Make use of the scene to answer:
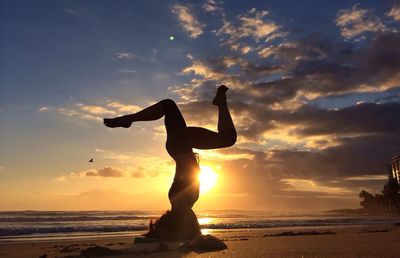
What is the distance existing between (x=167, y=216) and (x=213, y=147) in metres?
1.91

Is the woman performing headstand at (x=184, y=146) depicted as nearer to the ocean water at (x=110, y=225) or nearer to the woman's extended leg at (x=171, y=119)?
the woman's extended leg at (x=171, y=119)

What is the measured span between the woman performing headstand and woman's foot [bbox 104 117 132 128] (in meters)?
0.32

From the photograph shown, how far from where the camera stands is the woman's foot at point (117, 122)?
866cm

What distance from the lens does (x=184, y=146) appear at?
8.95 metres

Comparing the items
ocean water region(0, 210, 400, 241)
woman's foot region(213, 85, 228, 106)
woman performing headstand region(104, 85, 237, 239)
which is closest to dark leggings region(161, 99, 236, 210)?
woman performing headstand region(104, 85, 237, 239)

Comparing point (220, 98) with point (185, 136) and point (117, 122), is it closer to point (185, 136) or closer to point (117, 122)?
point (185, 136)

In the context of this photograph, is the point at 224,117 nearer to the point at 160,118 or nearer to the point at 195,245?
the point at 160,118

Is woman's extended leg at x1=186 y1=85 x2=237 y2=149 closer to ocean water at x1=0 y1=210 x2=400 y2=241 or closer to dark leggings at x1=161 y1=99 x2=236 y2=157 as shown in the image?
dark leggings at x1=161 y1=99 x2=236 y2=157

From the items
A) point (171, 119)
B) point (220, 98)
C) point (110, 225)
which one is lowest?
point (110, 225)

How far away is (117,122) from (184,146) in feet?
5.15

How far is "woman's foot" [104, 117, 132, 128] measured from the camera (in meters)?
8.66

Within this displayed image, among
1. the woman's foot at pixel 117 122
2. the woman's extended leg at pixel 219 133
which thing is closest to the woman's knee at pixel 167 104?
the woman's extended leg at pixel 219 133

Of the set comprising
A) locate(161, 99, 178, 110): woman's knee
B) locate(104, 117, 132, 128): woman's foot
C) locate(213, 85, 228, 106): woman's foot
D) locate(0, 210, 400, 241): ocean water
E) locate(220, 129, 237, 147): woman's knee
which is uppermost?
locate(213, 85, 228, 106): woman's foot

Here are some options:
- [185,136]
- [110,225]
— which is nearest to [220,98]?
[185,136]
